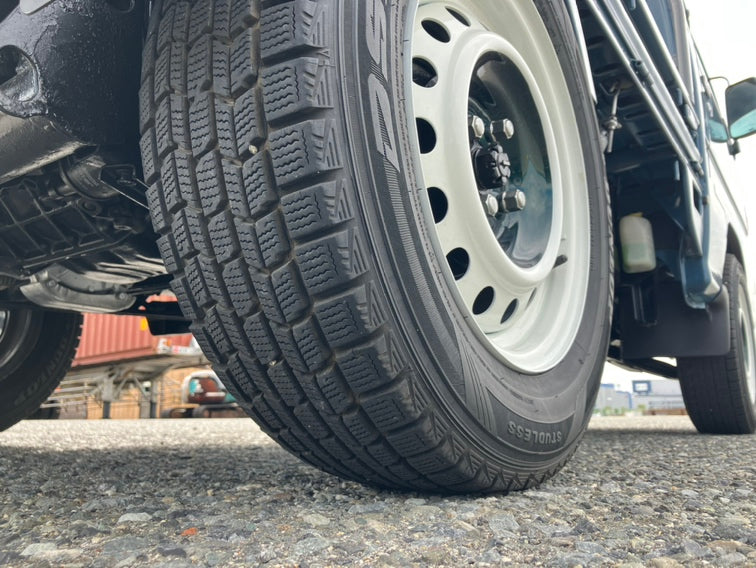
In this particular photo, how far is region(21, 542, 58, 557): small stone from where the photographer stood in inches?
31.3

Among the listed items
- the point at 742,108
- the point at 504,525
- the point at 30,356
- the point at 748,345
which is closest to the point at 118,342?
the point at 30,356

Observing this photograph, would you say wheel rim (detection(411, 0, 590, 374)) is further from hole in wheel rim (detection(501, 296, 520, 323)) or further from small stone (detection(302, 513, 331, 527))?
small stone (detection(302, 513, 331, 527))

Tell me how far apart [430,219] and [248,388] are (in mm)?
395

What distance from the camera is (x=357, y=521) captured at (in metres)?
0.91

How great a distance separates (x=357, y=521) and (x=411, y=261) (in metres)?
0.39

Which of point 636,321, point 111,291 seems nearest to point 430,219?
point 111,291

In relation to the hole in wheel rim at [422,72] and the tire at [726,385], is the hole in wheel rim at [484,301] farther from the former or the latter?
the tire at [726,385]

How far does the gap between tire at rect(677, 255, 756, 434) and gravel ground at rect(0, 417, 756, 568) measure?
1.35 m

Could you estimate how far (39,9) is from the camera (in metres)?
0.89

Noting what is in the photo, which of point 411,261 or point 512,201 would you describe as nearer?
point 411,261

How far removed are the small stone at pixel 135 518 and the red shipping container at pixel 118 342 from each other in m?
9.52

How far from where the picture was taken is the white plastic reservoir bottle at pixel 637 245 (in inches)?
81.7

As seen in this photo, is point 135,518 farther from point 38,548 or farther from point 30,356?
point 30,356

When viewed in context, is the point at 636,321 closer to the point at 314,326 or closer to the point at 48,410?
the point at 314,326
